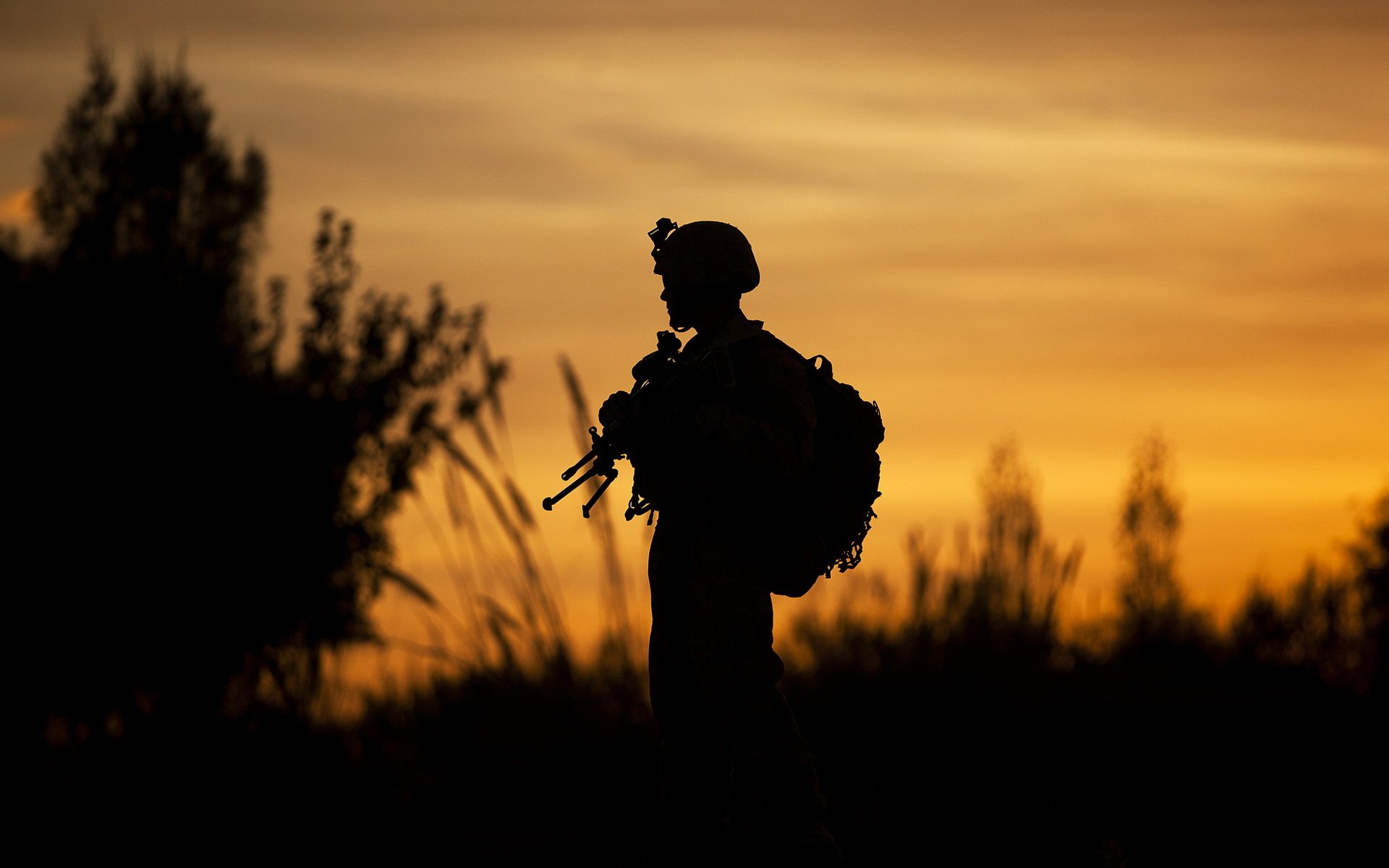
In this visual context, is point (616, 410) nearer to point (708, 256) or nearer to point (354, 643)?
point (708, 256)

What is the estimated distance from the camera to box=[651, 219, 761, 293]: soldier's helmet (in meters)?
5.19

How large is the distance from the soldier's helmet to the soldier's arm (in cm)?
28

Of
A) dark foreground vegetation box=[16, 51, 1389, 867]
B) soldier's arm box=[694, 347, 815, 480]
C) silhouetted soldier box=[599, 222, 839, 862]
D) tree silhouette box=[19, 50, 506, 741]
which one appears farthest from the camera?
tree silhouette box=[19, 50, 506, 741]

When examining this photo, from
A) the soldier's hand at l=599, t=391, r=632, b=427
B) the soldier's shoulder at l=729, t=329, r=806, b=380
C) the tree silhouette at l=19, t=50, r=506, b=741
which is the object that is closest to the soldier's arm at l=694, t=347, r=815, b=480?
the soldier's shoulder at l=729, t=329, r=806, b=380

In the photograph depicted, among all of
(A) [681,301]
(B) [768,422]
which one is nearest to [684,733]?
(B) [768,422]

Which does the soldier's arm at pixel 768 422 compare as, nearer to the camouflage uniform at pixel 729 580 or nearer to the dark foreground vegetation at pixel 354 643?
the camouflage uniform at pixel 729 580

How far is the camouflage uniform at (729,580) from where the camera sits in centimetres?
497

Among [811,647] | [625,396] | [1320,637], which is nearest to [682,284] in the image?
[625,396]

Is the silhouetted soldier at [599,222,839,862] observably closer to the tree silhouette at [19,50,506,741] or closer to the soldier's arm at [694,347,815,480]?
the soldier's arm at [694,347,815,480]

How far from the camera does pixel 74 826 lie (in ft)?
27.1

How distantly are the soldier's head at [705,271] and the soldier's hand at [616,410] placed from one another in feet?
1.25

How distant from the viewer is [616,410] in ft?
16.8

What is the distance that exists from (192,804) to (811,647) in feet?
13.1

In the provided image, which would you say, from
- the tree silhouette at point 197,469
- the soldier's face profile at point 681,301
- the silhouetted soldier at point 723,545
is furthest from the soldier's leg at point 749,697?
the tree silhouette at point 197,469
